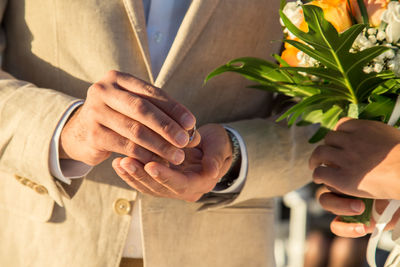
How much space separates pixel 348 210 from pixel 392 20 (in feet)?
1.68

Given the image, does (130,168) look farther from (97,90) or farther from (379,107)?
(379,107)

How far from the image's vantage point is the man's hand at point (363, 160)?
4.12 feet

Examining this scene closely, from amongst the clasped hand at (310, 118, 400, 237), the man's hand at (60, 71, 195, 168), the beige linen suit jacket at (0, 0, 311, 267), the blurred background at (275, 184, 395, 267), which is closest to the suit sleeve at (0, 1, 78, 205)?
the beige linen suit jacket at (0, 0, 311, 267)

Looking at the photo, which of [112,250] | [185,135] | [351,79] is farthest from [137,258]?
[351,79]

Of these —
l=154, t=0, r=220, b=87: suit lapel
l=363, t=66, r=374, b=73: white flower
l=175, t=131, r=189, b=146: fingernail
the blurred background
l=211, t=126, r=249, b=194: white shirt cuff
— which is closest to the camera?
l=175, t=131, r=189, b=146: fingernail

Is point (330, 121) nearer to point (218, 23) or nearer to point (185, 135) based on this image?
point (218, 23)

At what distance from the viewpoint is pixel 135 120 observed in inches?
45.4

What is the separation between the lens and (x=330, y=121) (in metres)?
1.47

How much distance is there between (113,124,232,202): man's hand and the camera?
118 centimetres

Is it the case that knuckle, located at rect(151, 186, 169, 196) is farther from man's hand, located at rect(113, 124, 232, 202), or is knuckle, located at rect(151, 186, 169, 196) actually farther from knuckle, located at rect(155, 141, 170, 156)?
knuckle, located at rect(155, 141, 170, 156)

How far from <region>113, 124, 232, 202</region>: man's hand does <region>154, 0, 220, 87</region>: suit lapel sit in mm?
198

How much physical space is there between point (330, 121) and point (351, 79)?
8.9 inches

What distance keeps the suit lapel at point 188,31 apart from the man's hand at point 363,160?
0.46m

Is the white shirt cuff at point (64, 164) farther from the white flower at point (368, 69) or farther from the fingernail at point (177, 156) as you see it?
the white flower at point (368, 69)
